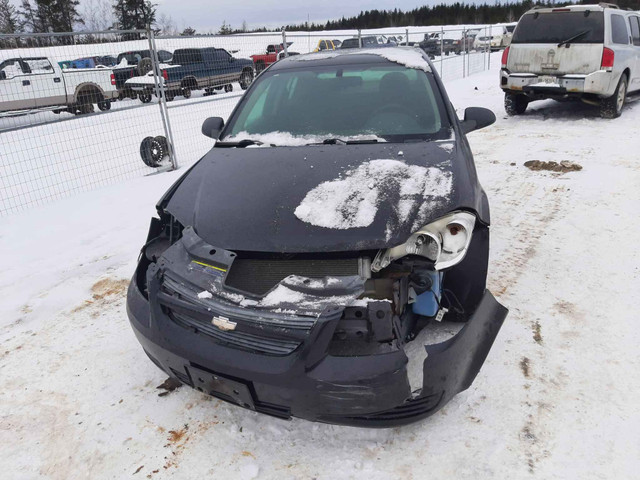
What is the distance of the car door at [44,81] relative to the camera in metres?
11.4

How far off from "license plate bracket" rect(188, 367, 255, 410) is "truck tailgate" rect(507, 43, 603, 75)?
29.5ft

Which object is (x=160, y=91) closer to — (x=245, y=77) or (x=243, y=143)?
(x=243, y=143)

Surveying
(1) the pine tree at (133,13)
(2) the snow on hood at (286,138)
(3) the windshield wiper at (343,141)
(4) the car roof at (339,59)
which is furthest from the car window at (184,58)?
(1) the pine tree at (133,13)

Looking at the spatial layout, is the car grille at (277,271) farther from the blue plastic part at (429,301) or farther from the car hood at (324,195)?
the blue plastic part at (429,301)

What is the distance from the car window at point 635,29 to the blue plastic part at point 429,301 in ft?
33.3

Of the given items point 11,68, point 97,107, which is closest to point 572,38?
point 97,107

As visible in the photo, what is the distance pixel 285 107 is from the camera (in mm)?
3617

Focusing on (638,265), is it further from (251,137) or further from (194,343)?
(194,343)

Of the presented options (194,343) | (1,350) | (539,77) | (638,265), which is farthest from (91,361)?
(539,77)

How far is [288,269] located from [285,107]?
186cm

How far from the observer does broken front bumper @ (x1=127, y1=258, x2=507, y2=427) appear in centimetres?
187

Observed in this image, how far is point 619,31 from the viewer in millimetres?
8977

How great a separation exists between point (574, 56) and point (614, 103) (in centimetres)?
126

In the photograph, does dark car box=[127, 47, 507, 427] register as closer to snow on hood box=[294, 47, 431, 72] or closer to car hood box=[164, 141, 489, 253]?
car hood box=[164, 141, 489, 253]
